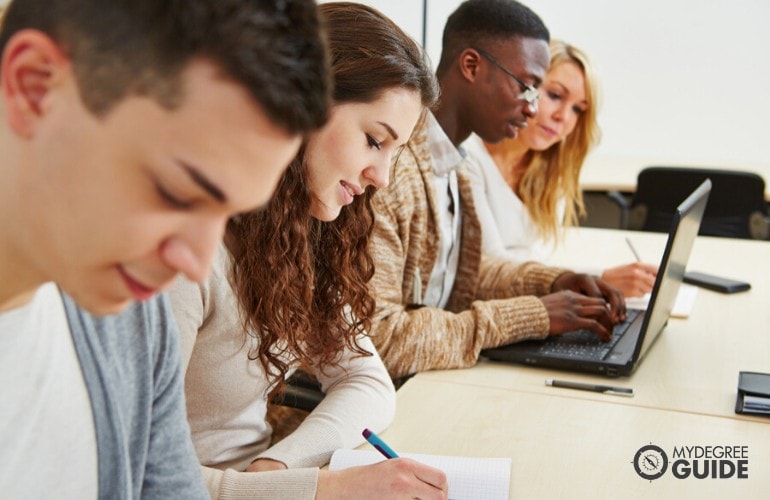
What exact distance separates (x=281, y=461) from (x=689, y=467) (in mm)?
583

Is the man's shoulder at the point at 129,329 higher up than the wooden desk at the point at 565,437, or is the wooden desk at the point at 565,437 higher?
the man's shoulder at the point at 129,329

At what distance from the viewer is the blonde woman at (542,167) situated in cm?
267

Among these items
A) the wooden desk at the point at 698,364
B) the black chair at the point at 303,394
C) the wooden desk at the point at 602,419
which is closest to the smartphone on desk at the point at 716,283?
the wooden desk at the point at 698,364

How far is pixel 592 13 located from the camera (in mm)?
4633

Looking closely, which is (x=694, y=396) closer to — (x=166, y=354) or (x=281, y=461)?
(x=281, y=461)

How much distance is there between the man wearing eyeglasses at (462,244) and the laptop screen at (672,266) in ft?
0.35

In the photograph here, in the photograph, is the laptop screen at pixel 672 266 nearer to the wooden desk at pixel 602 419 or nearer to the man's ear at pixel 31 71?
the wooden desk at pixel 602 419

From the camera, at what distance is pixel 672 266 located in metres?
1.76

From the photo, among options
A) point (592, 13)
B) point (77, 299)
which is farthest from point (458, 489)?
point (592, 13)

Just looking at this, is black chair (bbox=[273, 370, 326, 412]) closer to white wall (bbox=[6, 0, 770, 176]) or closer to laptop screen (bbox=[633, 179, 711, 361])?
laptop screen (bbox=[633, 179, 711, 361])

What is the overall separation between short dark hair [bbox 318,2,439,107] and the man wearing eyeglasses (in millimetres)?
418

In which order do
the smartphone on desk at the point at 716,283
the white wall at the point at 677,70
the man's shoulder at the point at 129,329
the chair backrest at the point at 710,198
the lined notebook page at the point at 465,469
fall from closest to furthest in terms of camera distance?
the man's shoulder at the point at 129,329
the lined notebook page at the point at 465,469
the smartphone on desk at the point at 716,283
the chair backrest at the point at 710,198
the white wall at the point at 677,70

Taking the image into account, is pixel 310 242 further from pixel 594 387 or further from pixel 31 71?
pixel 31 71

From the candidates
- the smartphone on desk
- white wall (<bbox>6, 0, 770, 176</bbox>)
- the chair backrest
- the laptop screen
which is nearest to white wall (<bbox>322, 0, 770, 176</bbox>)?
white wall (<bbox>6, 0, 770, 176</bbox>)
